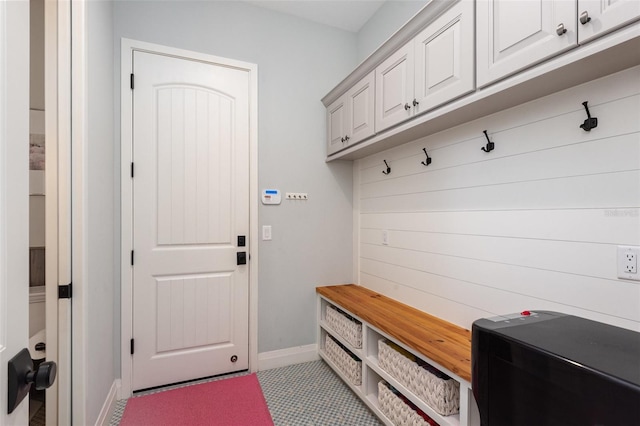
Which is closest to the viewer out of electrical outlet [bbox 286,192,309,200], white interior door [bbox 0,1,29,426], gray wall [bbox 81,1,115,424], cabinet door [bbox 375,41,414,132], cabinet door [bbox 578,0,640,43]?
white interior door [bbox 0,1,29,426]

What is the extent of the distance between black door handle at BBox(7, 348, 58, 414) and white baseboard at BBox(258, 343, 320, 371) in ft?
7.11

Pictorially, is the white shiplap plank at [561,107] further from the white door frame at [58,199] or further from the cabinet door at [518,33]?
the white door frame at [58,199]

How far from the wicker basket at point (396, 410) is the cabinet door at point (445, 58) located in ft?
5.31

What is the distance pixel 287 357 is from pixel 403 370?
1319mm

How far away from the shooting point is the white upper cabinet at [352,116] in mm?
2199

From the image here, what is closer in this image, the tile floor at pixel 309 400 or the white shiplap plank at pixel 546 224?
the white shiplap plank at pixel 546 224

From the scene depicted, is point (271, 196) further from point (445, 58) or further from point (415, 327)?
point (445, 58)

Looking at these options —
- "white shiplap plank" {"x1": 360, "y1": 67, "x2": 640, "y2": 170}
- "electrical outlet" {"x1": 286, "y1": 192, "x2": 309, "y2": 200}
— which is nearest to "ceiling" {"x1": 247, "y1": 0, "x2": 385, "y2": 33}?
"white shiplap plank" {"x1": 360, "y1": 67, "x2": 640, "y2": 170}

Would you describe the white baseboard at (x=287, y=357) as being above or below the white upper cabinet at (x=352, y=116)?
below

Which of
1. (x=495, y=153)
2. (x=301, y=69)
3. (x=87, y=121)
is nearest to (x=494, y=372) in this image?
(x=495, y=153)

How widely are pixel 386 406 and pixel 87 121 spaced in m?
2.26

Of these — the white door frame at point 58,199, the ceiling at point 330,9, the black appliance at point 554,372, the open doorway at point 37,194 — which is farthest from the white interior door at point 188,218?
the black appliance at point 554,372

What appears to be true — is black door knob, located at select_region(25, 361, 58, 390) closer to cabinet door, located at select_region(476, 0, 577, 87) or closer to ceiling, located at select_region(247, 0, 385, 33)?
cabinet door, located at select_region(476, 0, 577, 87)

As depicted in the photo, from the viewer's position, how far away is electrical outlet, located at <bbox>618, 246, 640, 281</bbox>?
3.59ft
